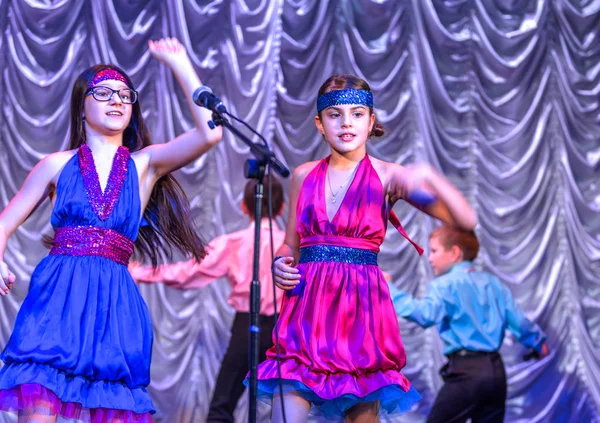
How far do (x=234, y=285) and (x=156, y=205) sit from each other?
2.27 meters

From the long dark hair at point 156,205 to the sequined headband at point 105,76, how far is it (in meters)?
0.02

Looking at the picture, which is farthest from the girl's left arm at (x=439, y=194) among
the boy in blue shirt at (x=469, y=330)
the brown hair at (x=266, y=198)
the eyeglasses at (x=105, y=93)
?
the brown hair at (x=266, y=198)

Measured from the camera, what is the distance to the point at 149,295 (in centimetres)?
673

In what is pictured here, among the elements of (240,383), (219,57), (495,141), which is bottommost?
(240,383)

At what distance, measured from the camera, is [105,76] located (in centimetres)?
328

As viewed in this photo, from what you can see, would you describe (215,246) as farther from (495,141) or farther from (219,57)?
(495,141)

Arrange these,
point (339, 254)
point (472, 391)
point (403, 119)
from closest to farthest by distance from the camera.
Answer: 1. point (339, 254)
2. point (472, 391)
3. point (403, 119)

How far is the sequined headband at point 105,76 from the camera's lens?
129 inches

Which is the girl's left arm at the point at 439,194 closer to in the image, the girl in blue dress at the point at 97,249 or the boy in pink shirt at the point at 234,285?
the girl in blue dress at the point at 97,249

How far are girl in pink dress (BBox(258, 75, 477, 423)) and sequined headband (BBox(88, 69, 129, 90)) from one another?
77 centimetres

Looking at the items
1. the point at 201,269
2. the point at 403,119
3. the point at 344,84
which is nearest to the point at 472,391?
the point at 201,269

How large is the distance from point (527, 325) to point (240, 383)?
5.76ft

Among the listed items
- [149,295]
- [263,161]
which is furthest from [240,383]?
[263,161]

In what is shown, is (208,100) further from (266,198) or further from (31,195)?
(266,198)
